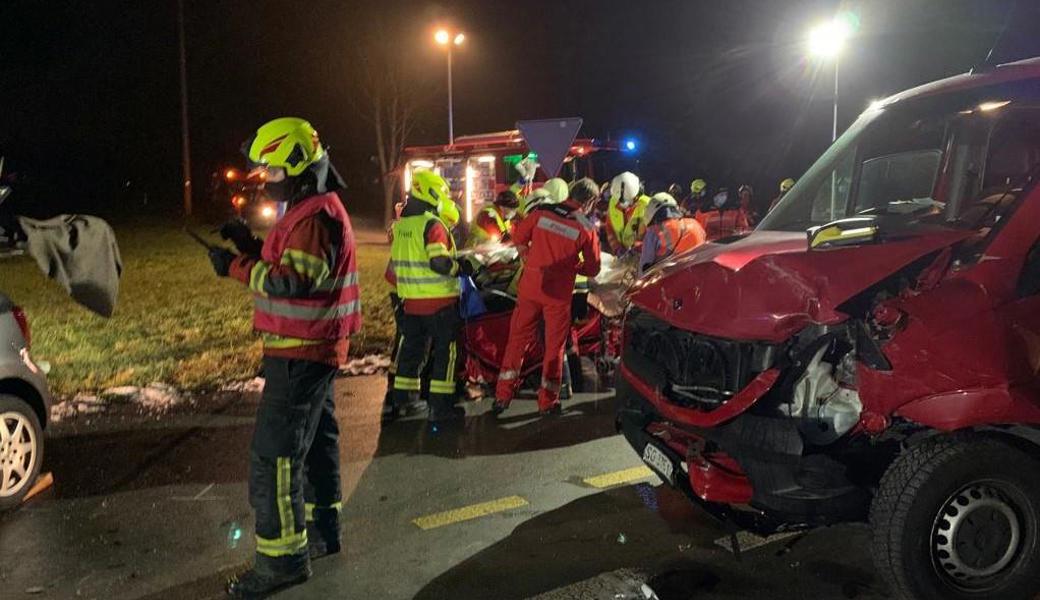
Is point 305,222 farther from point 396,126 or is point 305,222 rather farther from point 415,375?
point 396,126

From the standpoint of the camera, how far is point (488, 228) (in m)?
9.06

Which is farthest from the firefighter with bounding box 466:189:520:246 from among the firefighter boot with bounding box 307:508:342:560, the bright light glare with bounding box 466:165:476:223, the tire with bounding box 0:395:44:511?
the bright light glare with bounding box 466:165:476:223

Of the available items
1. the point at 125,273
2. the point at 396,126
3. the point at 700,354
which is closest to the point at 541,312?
the point at 700,354

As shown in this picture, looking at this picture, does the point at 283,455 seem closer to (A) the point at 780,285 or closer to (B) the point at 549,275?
(A) the point at 780,285

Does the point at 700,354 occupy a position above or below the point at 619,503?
above

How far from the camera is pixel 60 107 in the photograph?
54094mm

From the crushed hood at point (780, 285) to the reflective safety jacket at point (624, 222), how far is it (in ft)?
22.3

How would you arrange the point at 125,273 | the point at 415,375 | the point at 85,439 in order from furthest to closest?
the point at 125,273 < the point at 415,375 < the point at 85,439

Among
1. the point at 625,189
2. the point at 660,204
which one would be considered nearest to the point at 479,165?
the point at 625,189

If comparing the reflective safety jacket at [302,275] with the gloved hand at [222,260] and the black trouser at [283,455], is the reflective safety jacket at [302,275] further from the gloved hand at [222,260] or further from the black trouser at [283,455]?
the black trouser at [283,455]

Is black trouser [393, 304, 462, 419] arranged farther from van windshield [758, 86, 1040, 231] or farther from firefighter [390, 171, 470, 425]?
van windshield [758, 86, 1040, 231]

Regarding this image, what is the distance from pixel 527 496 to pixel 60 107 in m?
57.4

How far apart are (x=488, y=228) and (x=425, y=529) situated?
185 inches

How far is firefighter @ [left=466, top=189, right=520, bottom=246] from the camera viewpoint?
29.6 feet
